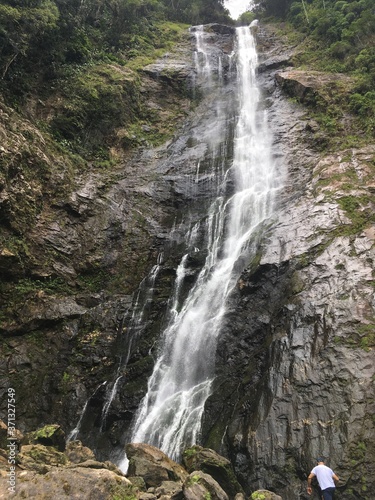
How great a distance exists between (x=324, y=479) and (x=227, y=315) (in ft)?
18.9

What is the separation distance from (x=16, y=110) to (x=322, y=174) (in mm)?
14147

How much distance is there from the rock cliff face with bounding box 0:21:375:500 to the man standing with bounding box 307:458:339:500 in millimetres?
486

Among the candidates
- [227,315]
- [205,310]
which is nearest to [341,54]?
[205,310]

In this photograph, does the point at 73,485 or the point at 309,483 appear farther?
the point at 309,483

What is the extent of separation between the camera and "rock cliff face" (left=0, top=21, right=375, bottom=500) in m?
8.32

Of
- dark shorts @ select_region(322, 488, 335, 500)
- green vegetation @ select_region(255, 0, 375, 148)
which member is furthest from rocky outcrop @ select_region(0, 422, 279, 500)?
green vegetation @ select_region(255, 0, 375, 148)

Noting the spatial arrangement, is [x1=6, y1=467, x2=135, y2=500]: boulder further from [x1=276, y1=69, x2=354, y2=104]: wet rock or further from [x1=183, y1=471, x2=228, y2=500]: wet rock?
[x1=276, y1=69, x2=354, y2=104]: wet rock

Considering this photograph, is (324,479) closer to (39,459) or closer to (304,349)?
(304,349)

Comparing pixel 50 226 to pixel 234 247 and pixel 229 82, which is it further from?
pixel 229 82

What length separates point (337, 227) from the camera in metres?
12.6

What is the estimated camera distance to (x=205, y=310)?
42.0 ft

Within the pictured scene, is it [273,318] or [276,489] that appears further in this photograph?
[273,318]

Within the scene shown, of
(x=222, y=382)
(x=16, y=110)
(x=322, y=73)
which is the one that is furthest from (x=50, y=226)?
(x=322, y=73)

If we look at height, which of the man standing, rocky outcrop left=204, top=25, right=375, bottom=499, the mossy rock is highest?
rocky outcrop left=204, top=25, right=375, bottom=499
